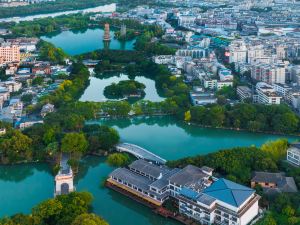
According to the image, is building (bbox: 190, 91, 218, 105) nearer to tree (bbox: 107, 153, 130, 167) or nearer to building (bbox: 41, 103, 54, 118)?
building (bbox: 41, 103, 54, 118)

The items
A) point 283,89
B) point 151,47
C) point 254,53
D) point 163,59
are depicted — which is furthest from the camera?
point 151,47

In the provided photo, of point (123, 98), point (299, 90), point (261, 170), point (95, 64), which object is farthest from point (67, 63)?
point (261, 170)

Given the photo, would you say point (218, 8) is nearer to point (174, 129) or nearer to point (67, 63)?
point (67, 63)

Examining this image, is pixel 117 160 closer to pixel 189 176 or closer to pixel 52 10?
pixel 189 176

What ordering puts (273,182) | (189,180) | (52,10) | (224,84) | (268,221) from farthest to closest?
(52,10) < (224,84) < (273,182) < (189,180) < (268,221)

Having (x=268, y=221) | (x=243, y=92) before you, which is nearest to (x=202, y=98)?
(x=243, y=92)

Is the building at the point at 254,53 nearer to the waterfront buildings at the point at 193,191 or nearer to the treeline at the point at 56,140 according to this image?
the treeline at the point at 56,140
